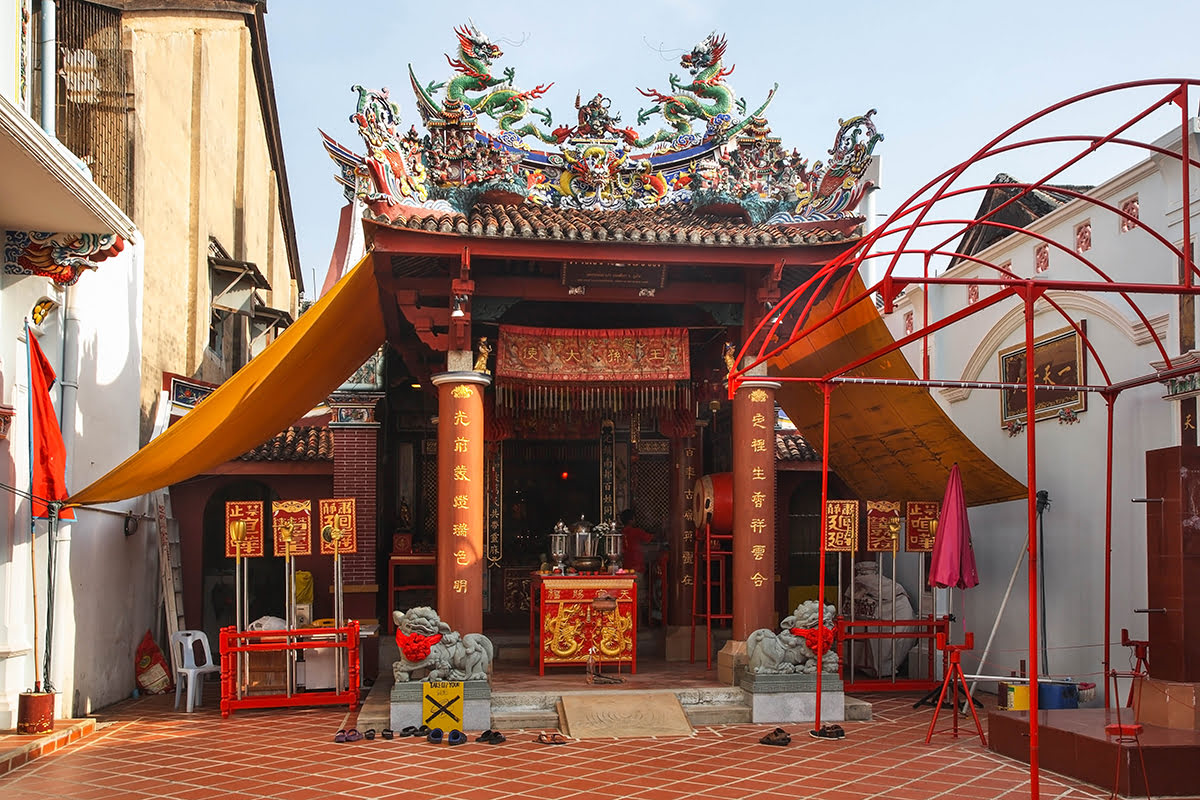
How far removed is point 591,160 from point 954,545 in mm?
4654

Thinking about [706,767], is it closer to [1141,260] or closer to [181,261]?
[1141,260]

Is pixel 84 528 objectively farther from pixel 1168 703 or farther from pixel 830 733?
pixel 1168 703

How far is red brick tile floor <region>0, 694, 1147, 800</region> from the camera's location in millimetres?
6590

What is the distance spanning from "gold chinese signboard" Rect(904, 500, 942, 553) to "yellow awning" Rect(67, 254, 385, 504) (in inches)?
213

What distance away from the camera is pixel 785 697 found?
8758 millimetres

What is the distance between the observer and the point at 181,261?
12.8m

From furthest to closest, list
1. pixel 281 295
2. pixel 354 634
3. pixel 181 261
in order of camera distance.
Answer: pixel 281 295, pixel 181 261, pixel 354 634

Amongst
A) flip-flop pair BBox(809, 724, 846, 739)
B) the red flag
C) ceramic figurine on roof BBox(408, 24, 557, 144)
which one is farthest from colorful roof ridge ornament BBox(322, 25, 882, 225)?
flip-flop pair BBox(809, 724, 846, 739)

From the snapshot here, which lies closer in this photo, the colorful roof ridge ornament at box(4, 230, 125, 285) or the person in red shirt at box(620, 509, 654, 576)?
the colorful roof ridge ornament at box(4, 230, 125, 285)

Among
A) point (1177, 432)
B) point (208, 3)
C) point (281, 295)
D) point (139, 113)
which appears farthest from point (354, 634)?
point (281, 295)

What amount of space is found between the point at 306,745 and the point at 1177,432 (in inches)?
269

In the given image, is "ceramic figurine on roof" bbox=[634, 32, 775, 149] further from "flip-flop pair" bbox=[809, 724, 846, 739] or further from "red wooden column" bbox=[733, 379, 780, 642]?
"flip-flop pair" bbox=[809, 724, 846, 739]

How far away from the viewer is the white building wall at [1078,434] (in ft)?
28.3

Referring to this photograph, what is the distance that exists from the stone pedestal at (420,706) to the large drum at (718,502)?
3540mm
